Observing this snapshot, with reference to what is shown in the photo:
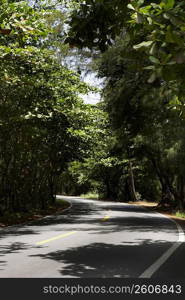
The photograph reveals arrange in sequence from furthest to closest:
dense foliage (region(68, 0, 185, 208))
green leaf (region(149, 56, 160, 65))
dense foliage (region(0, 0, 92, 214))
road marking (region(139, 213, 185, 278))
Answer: dense foliage (region(0, 0, 92, 214)) → road marking (region(139, 213, 185, 278)) → dense foliage (region(68, 0, 185, 208)) → green leaf (region(149, 56, 160, 65))

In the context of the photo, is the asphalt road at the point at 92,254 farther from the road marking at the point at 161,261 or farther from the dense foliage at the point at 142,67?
the dense foliage at the point at 142,67

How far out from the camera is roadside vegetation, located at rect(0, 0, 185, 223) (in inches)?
216

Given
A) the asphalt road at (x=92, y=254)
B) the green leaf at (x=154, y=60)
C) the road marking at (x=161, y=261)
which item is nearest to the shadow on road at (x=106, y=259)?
the asphalt road at (x=92, y=254)

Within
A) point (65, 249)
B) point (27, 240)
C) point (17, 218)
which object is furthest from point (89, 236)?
point (17, 218)

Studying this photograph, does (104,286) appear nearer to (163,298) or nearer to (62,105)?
(163,298)

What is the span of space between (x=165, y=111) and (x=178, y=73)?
1324 centimetres

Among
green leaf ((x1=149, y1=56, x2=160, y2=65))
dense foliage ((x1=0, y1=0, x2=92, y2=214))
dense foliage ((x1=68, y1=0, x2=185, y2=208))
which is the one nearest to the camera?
green leaf ((x1=149, y1=56, x2=160, y2=65))

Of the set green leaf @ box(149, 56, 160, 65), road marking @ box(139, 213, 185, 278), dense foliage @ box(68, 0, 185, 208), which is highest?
dense foliage @ box(68, 0, 185, 208)

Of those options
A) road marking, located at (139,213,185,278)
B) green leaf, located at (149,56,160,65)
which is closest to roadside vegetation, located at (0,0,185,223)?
green leaf, located at (149,56,160,65)

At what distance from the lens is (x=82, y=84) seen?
76.1 feet

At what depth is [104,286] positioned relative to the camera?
6.79 metres

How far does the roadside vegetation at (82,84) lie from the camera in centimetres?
548

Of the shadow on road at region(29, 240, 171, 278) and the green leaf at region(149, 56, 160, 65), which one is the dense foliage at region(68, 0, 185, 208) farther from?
the shadow on road at region(29, 240, 171, 278)

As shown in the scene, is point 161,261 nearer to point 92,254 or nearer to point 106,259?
point 106,259
